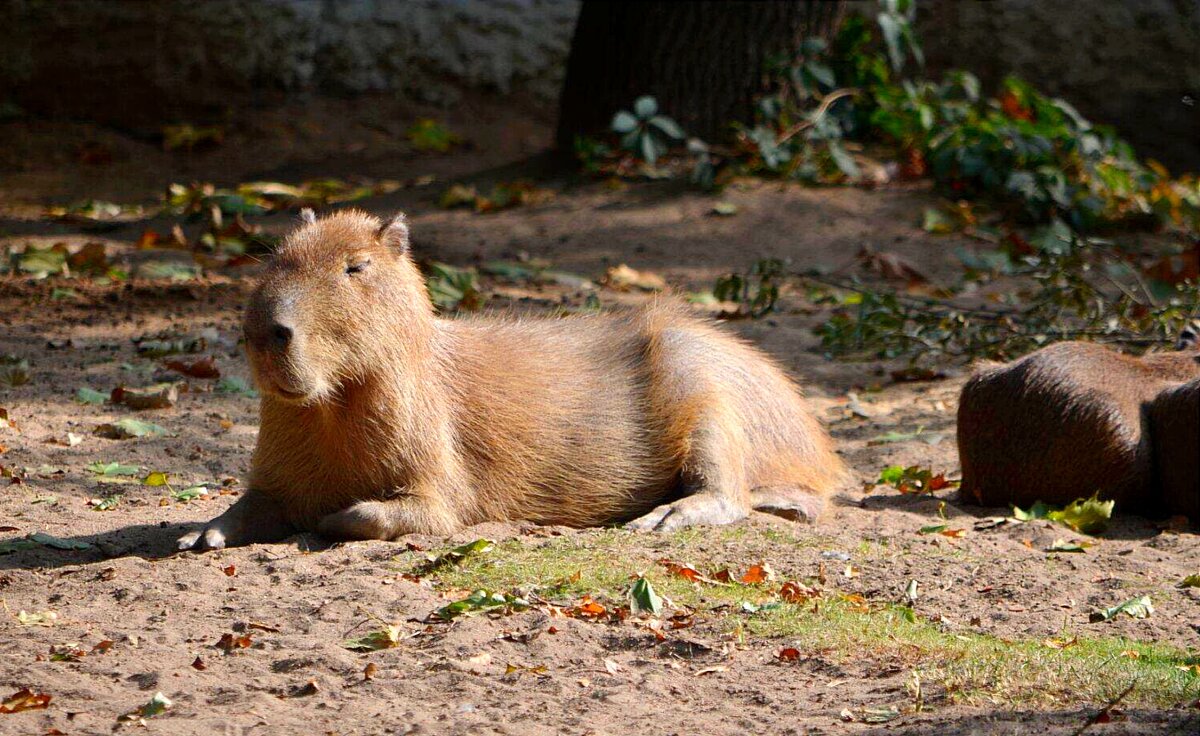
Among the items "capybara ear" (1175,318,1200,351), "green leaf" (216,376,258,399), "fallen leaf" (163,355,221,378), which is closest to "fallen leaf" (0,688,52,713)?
"green leaf" (216,376,258,399)

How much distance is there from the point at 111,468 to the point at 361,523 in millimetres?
1152

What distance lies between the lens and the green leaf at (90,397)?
5410 millimetres

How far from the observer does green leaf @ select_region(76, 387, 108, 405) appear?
5.41 meters

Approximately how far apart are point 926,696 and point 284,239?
2.25 metres

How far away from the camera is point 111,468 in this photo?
4.69 m

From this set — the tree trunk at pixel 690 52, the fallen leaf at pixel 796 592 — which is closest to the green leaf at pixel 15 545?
the fallen leaf at pixel 796 592

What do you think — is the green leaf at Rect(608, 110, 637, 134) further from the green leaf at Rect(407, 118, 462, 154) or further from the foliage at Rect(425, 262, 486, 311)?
the green leaf at Rect(407, 118, 462, 154)

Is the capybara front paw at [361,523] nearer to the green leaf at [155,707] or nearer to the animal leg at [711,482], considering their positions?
the animal leg at [711,482]

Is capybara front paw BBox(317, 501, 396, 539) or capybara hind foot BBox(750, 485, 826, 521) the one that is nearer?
capybara front paw BBox(317, 501, 396, 539)

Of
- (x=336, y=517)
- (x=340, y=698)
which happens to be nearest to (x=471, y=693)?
(x=340, y=698)

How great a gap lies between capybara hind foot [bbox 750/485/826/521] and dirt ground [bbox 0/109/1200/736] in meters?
0.11

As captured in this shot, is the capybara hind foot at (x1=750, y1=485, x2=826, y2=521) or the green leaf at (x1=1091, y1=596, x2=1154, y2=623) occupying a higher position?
the green leaf at (x1=1091, y1=596, x2=1154, y2=623)

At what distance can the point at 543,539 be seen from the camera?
14.0ft

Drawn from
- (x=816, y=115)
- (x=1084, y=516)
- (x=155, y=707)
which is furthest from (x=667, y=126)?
(x=155, y=707)
